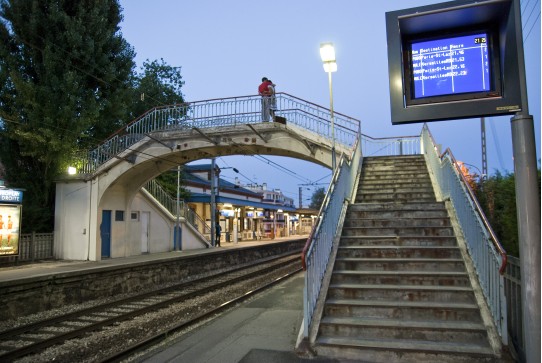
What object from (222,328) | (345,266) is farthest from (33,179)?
(345,266)

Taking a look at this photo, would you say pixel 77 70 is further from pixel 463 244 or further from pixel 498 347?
pixel 498 347

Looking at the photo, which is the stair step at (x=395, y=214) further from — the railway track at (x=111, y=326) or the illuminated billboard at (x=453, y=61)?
the illuminated billboard at (x=453, y=61)

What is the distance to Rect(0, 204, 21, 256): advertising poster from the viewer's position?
13734 millimetres

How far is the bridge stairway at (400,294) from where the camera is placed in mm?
5422

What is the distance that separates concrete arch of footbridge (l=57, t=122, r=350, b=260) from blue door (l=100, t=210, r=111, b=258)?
0.73 ft

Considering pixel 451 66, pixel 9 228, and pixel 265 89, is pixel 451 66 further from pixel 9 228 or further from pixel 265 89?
pixel 9 228

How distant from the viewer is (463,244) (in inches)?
287

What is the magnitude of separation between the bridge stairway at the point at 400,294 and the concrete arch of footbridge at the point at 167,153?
663 centimetres

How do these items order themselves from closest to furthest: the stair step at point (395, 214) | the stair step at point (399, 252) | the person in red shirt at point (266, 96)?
the stair step at point (399, 252) → the stair step at point (395, 214) → the person in red shirt at point (266, 96)

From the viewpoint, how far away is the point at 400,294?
639cm

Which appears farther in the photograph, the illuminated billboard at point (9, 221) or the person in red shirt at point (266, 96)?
the person in red shirt at point (266, 96)

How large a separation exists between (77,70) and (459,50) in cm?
1731

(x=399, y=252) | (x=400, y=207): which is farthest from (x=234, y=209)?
(x=399, y=252)

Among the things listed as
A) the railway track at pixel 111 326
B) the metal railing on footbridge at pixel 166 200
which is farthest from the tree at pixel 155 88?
the railway track at pixel 111 326
